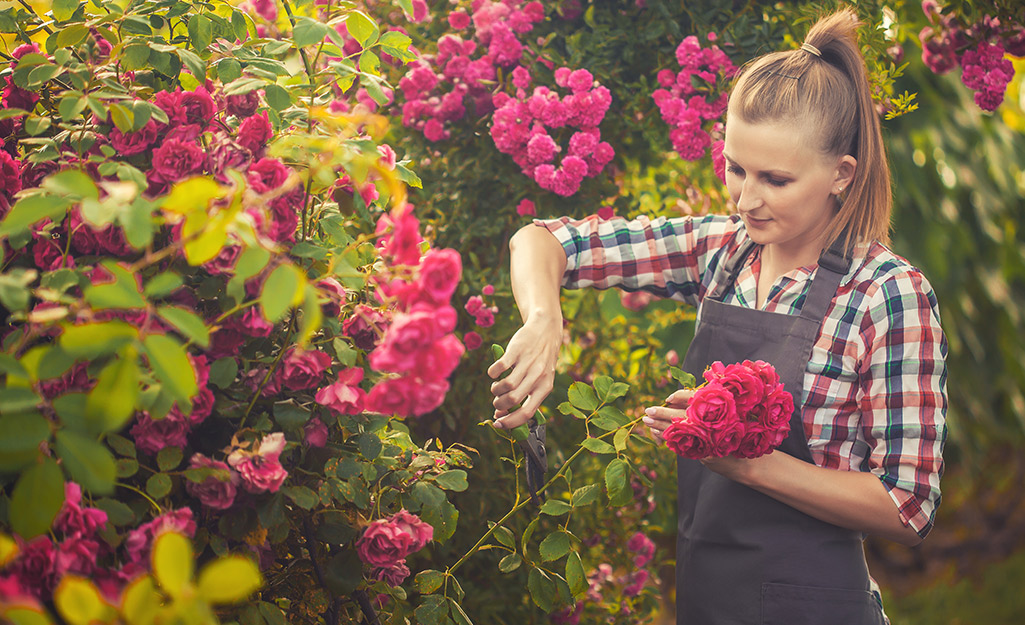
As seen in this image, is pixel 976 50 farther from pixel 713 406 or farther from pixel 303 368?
pixel 303 368

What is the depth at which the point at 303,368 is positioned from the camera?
86cm

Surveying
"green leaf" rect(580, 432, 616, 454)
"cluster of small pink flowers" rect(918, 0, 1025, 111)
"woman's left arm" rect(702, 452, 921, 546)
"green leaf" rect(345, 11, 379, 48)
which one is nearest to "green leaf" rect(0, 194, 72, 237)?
"green leaf" rect(345, 11, 379, 48)

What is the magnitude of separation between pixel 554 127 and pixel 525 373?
0.92 metres

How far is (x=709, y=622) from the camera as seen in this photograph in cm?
134

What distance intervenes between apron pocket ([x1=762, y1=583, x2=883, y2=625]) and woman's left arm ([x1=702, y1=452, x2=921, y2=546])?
139 millimetres

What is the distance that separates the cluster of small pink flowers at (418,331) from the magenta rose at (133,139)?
43cm

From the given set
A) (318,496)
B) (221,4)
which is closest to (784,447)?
(318,496)

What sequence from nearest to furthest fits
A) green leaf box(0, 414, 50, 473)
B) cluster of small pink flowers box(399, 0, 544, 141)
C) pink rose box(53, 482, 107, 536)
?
green leaf box(0, 414, 50, 473) < pink rose box(53, 482, 107, 536) < cluster of small pink flowers box(399, 0, 544, 141)

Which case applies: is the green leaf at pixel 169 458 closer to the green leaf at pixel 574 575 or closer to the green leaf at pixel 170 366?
the green leaf at pixel 170 366

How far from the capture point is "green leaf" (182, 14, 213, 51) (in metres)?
1.00

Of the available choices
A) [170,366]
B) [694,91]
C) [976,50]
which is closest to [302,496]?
[170,366]

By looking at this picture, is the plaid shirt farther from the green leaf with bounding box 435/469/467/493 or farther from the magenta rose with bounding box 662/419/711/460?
the green leaf with bounding box 435/469/467/493

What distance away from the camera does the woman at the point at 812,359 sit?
1203mm

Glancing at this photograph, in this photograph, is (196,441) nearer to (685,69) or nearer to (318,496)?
(318,496)
